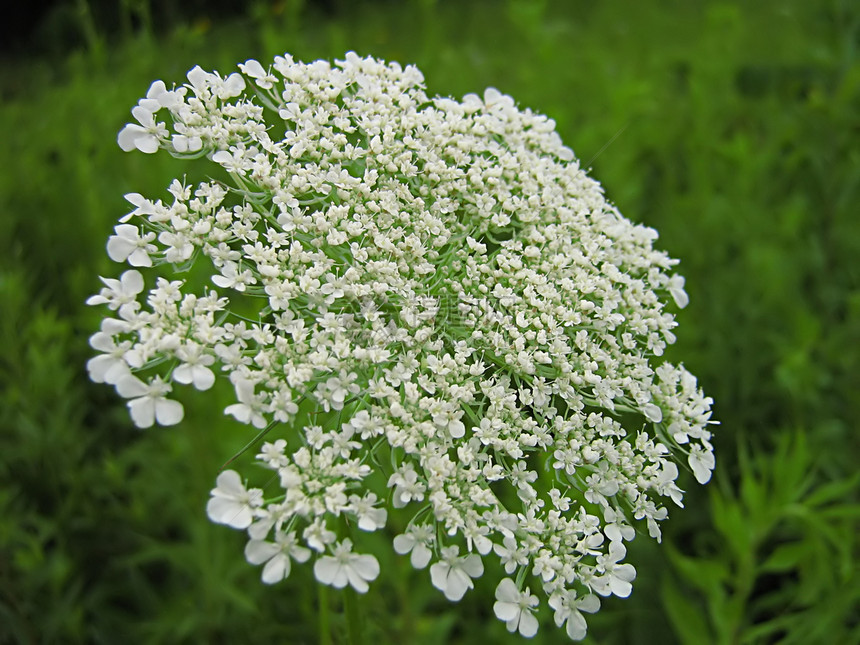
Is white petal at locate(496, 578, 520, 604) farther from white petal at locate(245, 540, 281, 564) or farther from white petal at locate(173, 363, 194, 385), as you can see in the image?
white petal at locate(173, 363, 194, 385)

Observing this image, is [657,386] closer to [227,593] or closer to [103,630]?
[227,593]

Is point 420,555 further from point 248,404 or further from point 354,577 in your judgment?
point 248,404

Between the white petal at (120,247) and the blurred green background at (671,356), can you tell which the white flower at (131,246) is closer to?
the white petal at (120,247)

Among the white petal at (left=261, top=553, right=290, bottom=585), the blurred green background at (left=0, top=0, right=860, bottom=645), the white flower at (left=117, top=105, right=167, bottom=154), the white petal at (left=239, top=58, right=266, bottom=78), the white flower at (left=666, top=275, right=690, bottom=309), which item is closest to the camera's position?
the white petal at (left=261, top=553, right=290, bottom=585)

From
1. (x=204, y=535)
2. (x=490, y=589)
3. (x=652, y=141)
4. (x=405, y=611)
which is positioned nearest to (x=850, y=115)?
(x=652, y=141)

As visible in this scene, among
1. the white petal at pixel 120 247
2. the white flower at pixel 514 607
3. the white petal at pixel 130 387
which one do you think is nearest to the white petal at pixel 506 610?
the white flower at pixel 514 607

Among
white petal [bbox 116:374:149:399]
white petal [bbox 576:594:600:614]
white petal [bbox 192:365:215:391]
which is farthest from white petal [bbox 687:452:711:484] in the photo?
white petal [bbox 116:374:149:399]
